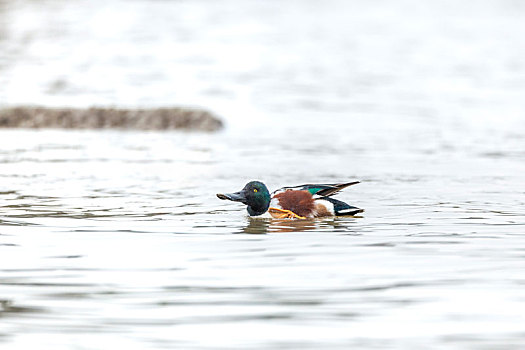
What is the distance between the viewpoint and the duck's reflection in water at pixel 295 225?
11414 millimetres

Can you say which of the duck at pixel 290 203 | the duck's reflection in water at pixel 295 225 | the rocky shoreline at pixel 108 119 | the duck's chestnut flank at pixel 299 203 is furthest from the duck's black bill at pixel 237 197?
the rocky shoreline at pixel 108 119

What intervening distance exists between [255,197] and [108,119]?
10275 mm

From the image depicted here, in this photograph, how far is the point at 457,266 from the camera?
9430 mm

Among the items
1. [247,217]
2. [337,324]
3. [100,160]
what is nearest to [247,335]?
[337,324]

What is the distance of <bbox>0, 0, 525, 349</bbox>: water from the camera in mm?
7699

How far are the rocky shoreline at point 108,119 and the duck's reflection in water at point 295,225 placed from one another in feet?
32.2

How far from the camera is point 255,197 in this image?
12.1m

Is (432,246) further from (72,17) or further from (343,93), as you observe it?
(72,17)

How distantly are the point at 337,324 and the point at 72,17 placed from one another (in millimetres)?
41580

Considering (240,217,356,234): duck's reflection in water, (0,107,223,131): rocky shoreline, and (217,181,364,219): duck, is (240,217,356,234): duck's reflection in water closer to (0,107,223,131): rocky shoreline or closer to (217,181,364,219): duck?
(217,181,364,219): duck

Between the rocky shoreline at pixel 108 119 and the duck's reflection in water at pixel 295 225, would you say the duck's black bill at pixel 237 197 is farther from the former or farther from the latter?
the rocky shoreline at pixel 108 119

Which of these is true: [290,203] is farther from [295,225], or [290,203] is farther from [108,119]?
[108,119]

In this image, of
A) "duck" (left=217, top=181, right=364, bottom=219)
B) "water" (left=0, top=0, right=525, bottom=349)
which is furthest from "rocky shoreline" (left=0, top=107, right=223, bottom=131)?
"duck" (left=217, top=181, right=364, bottom=219)

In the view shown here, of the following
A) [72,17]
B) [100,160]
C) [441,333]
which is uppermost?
[72,17]
